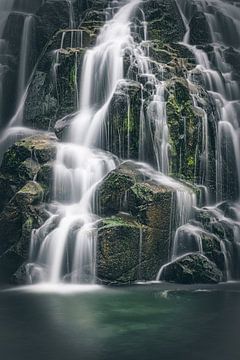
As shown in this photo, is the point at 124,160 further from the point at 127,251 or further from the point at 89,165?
the point at 127,251

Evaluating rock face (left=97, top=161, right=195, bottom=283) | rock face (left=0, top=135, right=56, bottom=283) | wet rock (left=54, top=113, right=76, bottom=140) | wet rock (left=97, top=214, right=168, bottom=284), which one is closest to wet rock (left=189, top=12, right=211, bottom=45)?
wet rock (left=54, top=113, right=76, bottom=140)

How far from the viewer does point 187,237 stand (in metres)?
18.8

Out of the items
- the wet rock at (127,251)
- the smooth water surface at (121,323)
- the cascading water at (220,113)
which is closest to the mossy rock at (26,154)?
the wet rock at (127,251)

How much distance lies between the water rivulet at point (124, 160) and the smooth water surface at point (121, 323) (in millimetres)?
1591

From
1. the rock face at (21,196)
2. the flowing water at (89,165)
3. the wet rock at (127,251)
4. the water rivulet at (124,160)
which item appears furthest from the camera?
the rock face at (21,196)

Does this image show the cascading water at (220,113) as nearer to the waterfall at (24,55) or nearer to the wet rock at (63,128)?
the wet rock at (63,128)

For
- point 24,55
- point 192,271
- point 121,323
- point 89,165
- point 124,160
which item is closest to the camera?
point 121,323

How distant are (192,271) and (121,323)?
238 inches

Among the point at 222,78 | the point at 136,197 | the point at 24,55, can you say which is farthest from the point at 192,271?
the point at 24,55

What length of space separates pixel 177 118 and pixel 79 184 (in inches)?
232

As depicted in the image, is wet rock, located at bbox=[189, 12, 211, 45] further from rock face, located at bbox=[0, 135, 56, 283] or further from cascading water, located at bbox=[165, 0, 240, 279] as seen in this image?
rock face, located at bbox=[0, 135, 56, 283]

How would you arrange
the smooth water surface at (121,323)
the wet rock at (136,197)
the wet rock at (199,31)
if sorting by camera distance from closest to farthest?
the smooth water surface at (121,323) < the wet rock at (136,197) < the wet rock at (199,31)

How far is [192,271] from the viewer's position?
1778 centimetres

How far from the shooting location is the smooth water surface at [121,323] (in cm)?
1033
